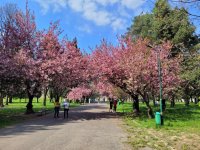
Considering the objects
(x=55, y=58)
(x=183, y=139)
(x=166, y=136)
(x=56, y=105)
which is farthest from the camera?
(x=55, y=58)

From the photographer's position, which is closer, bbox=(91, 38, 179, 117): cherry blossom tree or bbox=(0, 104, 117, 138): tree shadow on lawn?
A: bbox=(0, 104, 117, 138): tree shadow on lawn

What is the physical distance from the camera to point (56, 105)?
30.3m

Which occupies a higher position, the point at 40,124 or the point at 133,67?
the point at 133,67

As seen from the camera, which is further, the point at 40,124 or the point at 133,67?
the point at 133,67

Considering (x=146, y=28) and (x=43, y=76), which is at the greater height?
(x=146, y=28)

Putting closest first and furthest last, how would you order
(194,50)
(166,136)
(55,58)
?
(166,136), (55,58), (194,50)

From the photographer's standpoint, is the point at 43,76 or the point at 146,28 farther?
the point at 146,28

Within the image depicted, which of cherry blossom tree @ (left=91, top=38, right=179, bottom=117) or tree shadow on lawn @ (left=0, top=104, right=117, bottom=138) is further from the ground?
cherry blossom tree @ (left=91, top=38, right=179, bottom=117)

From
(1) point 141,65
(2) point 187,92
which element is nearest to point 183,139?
(1) point 141,65

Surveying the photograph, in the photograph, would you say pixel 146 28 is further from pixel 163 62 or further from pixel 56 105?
pixel 56 105

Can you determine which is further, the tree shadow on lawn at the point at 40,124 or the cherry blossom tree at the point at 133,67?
the cherry blossom tree at the point at 133,67

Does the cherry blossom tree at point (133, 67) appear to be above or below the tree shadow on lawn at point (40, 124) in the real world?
above

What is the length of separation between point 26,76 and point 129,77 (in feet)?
30.7

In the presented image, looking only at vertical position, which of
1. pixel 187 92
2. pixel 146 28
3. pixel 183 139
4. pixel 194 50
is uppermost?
pixel 146 28
